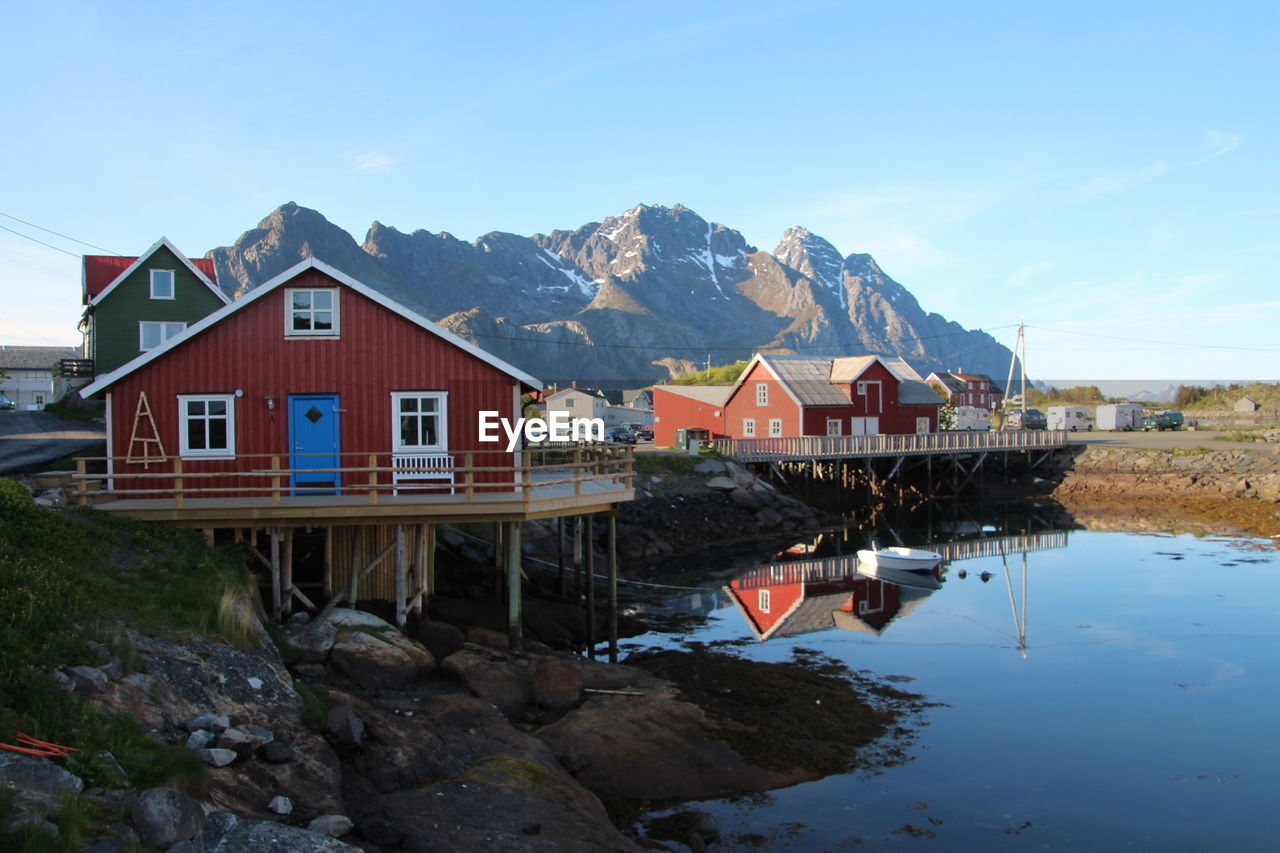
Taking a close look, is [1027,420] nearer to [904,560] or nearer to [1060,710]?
[904,560]

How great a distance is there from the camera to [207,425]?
20.6m

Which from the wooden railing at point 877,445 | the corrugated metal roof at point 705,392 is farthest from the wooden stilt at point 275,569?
the corrugated metal roof at point 705,392

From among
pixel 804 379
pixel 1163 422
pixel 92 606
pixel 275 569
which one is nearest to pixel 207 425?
pixel 275 569

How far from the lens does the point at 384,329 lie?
68.4 feet

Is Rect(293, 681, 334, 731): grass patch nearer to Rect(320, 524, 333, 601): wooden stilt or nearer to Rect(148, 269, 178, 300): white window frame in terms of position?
Rect(320, 524, 333, 601): wooden stilt

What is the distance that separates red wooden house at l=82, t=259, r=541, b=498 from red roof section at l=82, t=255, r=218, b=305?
2084cm

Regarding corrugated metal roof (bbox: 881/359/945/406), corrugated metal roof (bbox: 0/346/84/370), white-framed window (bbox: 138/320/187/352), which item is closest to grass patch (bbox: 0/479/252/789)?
white-framed window (bbox: 138/320/187/352)

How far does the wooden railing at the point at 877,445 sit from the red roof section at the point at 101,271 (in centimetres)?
2944

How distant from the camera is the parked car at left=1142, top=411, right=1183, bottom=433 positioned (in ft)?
274

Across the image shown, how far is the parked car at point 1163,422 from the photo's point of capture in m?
83.4

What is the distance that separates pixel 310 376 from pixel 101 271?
25683mm

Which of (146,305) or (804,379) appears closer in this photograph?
(146,305)

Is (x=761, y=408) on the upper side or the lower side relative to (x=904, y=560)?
upper

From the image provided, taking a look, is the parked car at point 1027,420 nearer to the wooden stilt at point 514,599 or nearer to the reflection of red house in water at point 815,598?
the reflection of red house in water at point 815,598
